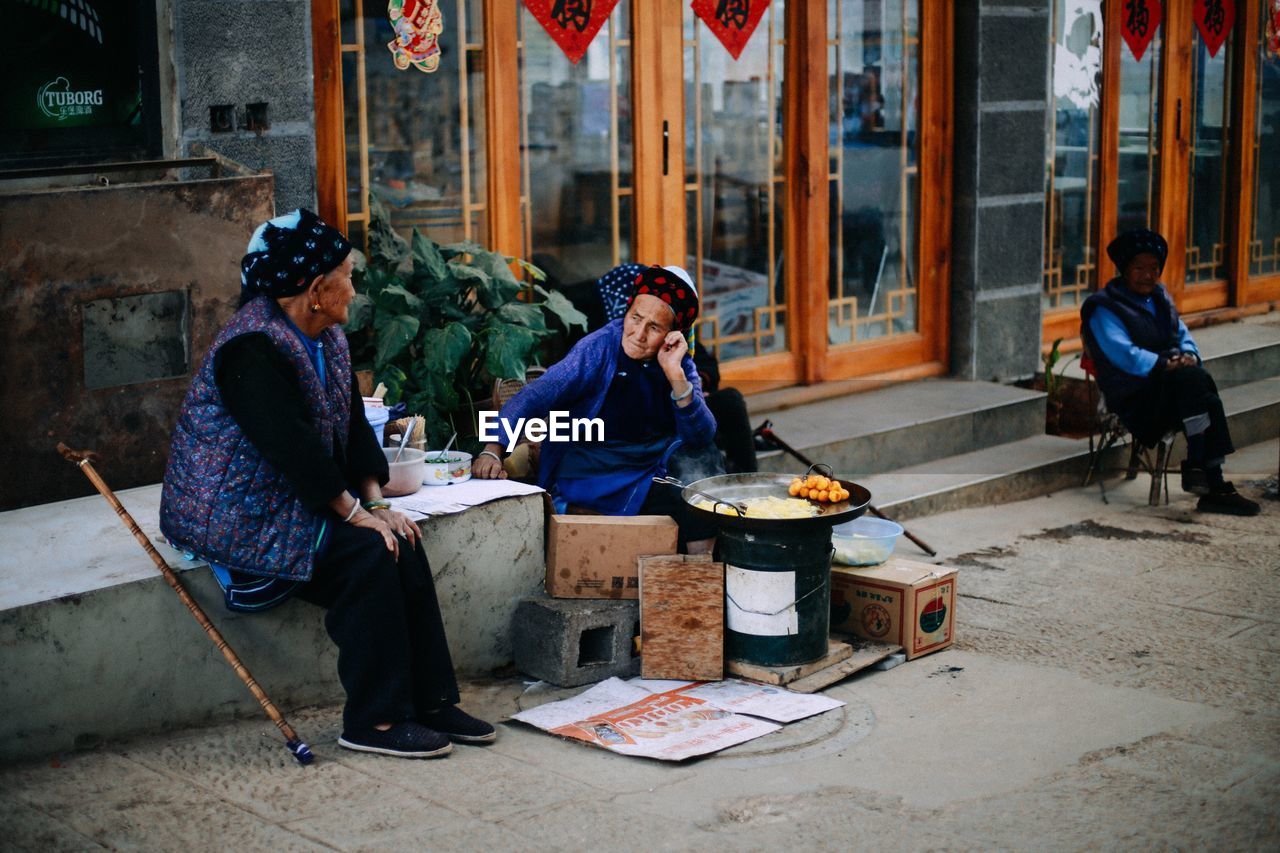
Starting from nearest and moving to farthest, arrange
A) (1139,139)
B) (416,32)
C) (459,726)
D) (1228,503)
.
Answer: (459,726) < (416,32) < (1228,503) < (1139,139)

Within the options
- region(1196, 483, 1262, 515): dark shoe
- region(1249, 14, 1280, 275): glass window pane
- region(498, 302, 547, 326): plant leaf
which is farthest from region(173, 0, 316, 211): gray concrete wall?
region(1249, 14, 1280, 275): glass window pane

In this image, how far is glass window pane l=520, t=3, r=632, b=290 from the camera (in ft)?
24.8

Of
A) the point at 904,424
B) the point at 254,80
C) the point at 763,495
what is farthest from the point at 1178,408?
the point at 254,80

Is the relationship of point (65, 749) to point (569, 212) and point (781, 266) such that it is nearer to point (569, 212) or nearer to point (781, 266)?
point (569, 212)

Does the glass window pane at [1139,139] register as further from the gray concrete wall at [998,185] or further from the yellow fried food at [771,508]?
the yellow fried food at [771,508]

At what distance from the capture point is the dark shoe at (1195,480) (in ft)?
26.6

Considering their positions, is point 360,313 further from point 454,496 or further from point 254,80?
point 454,496

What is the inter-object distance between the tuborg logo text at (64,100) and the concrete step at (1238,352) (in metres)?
6.47

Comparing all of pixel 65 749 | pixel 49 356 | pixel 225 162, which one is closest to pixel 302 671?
pixel 65 749

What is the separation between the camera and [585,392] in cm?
591

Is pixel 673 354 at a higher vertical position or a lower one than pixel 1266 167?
lower

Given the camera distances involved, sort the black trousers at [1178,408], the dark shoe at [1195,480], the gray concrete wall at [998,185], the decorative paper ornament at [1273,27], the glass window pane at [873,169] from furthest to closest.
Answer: the decorative paper ornament at [1273,27], the gray concrete wall at [998,185], the glass window pane at [873,169], the dark shoe at [1195,480], the black trousers at [1178,408]

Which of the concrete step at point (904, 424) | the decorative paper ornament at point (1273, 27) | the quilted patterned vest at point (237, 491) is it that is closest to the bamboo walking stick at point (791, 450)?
the concrete step at point (904, 424)

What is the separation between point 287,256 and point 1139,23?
814 cm
